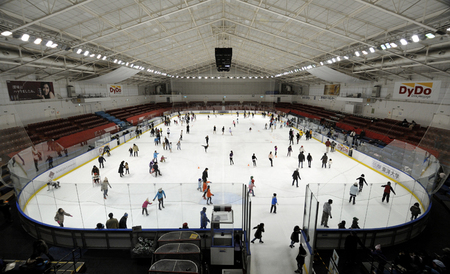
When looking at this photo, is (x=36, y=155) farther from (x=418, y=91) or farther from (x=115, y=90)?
(x=418, y=91)

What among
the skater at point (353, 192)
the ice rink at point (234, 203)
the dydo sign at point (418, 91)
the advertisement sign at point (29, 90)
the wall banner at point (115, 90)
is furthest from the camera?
the wall banner at point (115, 90)

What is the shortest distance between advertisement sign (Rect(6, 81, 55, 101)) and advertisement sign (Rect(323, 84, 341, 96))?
37759 millimetres

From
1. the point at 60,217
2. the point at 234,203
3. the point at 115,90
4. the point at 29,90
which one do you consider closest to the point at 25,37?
the point at 60,217

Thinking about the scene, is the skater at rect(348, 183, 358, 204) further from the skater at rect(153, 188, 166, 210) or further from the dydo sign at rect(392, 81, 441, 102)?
the dydo sign at rect(392, 81, 441, 102)

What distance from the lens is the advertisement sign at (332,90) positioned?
112 ft

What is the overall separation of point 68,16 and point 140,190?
37.1ft

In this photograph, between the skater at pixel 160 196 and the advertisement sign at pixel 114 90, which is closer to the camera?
the skater at pixel 160 196

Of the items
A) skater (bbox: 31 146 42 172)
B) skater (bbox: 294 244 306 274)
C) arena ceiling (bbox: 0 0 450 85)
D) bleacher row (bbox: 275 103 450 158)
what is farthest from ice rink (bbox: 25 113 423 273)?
arena ceiling (bbox: 0 0 450 85)

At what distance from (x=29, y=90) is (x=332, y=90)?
39364 millimetres

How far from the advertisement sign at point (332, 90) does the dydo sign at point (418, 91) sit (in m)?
13.3

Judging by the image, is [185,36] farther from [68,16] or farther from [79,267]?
[79,267]

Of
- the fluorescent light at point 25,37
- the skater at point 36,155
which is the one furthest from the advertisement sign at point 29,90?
the skater at point 36,155

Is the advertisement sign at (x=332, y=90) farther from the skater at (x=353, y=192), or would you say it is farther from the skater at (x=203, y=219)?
the skater at (x=203, y=219)

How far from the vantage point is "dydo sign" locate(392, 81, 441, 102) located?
17.7 metres
